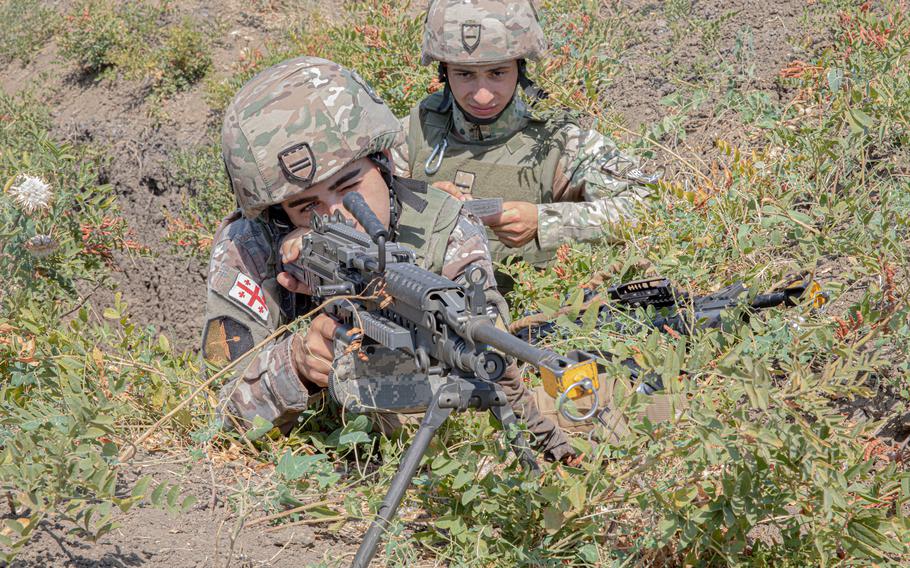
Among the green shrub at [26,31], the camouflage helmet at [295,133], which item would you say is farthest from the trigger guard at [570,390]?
the green shrub at [26,31]

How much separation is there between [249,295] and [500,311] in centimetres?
83

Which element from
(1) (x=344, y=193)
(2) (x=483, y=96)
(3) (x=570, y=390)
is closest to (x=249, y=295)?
(1) (x=344, y=193)

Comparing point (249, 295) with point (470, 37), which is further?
point (470, 37)

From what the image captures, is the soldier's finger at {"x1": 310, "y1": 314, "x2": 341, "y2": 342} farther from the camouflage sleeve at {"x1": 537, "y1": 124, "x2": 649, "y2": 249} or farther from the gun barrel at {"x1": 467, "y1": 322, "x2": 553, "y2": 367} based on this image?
the camouflage sleeve at {"x1": 537, "y1": 124, "x2": 649, "y2": 249}

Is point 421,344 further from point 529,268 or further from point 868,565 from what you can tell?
point 529,268

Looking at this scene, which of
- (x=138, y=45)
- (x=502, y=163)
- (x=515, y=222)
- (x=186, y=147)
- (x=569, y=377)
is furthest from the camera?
(x=138, y=45)

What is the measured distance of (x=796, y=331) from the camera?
2527 millimetres

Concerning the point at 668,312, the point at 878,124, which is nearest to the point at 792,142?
the point at 878,124

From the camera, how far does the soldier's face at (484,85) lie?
421cm

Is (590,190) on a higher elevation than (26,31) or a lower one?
higher

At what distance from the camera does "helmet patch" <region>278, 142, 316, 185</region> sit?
2.79 m

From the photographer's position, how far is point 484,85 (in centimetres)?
421

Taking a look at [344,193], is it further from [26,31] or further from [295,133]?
[26,31]

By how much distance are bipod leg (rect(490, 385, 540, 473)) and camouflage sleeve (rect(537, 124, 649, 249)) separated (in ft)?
5.80
